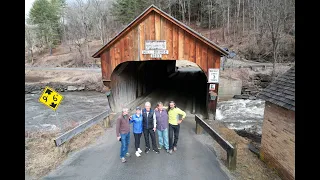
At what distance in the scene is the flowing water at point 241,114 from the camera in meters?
14.0

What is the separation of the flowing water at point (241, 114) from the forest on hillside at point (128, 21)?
16230mm

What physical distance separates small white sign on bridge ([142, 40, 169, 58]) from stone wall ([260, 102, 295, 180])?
16.8ft

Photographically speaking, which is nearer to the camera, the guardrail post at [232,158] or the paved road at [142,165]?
the paved road at [142,165]

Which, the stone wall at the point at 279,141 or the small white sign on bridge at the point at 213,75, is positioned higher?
the small white sign on bridge at the point at 213,75

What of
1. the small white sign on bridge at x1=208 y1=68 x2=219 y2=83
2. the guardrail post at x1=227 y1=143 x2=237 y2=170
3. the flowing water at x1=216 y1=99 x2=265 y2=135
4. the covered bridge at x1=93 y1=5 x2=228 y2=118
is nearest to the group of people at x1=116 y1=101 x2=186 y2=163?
the guardrail post at x1=227 y1=143 x2=237 y2=170

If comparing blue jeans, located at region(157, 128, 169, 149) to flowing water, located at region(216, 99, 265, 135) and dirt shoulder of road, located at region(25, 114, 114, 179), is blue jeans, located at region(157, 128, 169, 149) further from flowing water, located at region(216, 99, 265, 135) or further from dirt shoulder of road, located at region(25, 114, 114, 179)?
flowing water, located at region(216, 99, 265, 135)


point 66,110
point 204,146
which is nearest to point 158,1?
point 66,110

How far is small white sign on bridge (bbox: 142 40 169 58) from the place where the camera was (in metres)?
10.2

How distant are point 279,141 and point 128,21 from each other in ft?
153

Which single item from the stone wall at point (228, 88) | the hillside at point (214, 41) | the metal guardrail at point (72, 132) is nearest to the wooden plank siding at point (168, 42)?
the metal guardrail at point (72, 132)

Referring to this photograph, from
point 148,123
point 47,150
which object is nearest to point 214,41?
point 148,123

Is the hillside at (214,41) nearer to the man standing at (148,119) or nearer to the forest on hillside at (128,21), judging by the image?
the forest on hillside at (128,21)
